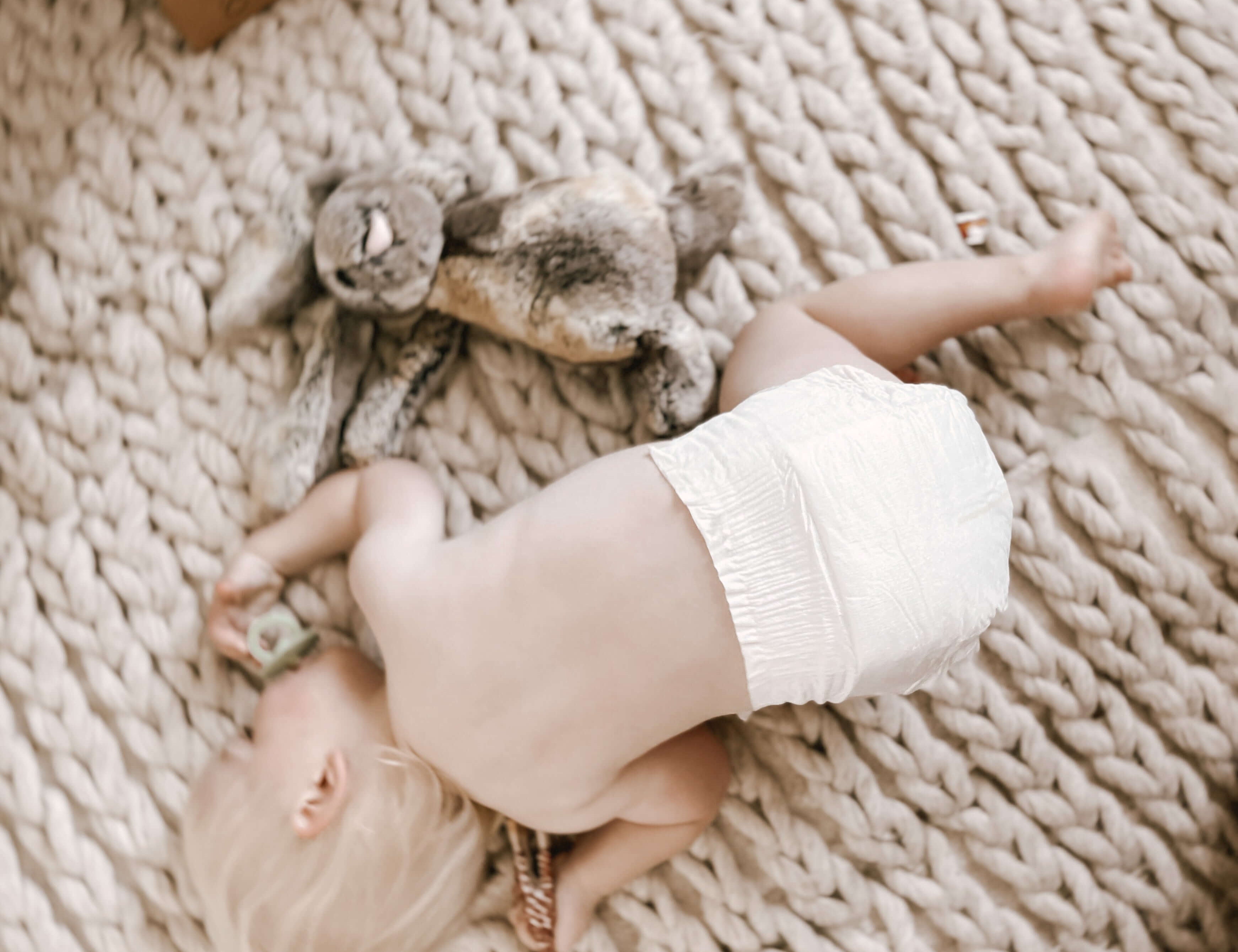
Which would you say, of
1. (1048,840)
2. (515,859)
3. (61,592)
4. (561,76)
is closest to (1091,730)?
(1048,840)

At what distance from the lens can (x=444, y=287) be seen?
0.85m

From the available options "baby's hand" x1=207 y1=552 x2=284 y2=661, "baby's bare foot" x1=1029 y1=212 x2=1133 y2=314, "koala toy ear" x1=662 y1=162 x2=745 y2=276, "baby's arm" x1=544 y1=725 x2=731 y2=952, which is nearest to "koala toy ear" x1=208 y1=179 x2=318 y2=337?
"baby's hand" x1=207 y1=552 x2=284 y2=661

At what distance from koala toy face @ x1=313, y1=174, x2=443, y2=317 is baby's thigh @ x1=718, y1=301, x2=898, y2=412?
285mm

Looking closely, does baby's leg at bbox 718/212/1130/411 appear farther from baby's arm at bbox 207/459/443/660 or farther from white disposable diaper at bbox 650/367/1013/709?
baby's arm at bbox 207/459/443/660

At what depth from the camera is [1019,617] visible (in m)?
0.92

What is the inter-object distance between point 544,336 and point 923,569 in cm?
37

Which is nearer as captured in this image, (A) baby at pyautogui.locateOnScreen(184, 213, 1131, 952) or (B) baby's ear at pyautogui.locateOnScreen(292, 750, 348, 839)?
(A) baby at pyautogui.locateOnScreen(184, 213, 1131, 952)

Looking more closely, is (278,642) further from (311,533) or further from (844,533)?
(844,533)

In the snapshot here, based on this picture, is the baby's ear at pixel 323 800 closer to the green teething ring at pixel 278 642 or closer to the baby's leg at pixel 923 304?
the green teething ring at pixel 278 642

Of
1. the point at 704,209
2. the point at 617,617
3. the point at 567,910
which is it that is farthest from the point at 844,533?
the point at 567,910

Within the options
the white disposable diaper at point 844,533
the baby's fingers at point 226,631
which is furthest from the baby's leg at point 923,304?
the baby's fingers at point 226,631

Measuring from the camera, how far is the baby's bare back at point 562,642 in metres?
0.75

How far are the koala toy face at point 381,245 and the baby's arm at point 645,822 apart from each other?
18.4 inches

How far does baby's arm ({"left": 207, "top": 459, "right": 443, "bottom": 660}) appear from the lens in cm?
92
